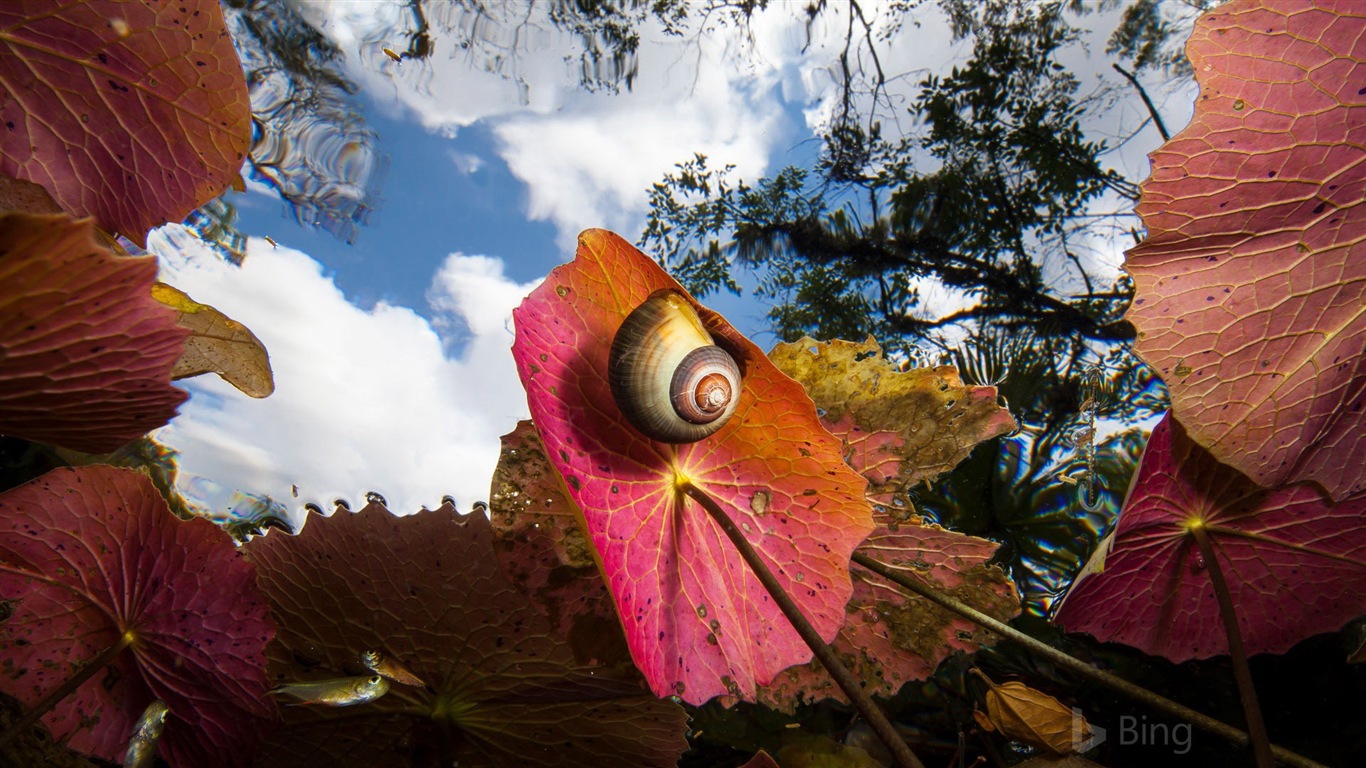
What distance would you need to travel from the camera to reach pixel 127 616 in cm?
49

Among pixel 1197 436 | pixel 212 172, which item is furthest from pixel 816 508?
pixel 212 172

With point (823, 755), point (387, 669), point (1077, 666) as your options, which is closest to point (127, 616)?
point (387, 669)

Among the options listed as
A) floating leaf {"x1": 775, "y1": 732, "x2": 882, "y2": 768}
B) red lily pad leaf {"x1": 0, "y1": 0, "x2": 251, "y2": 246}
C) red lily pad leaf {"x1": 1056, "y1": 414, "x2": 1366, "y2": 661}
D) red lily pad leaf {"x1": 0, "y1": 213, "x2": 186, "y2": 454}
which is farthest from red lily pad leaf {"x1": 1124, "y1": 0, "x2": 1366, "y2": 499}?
red lily pad leaf {"x1": 0, "y1": 0, "x2": 251, "y2": 246}

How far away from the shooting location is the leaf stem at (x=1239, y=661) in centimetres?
45

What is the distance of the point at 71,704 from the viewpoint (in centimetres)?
47

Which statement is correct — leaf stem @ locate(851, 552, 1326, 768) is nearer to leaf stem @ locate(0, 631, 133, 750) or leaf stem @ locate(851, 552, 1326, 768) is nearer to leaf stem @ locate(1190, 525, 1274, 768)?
leaf stem @ locate(1190, 525, 1274, 768)

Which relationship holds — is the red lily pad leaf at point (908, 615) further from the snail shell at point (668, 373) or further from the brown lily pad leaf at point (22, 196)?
the brown lily pad leaf at point (22, 196)

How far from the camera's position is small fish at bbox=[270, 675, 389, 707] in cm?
40

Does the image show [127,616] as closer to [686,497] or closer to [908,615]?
[686,497]

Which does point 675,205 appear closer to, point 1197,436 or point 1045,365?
point 1045,365

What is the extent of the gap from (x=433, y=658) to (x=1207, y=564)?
30.9 inches

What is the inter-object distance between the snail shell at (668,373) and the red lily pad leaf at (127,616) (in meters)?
0.40

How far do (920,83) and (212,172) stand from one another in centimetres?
187

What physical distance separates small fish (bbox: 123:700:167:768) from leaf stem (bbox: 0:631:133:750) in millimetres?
65
